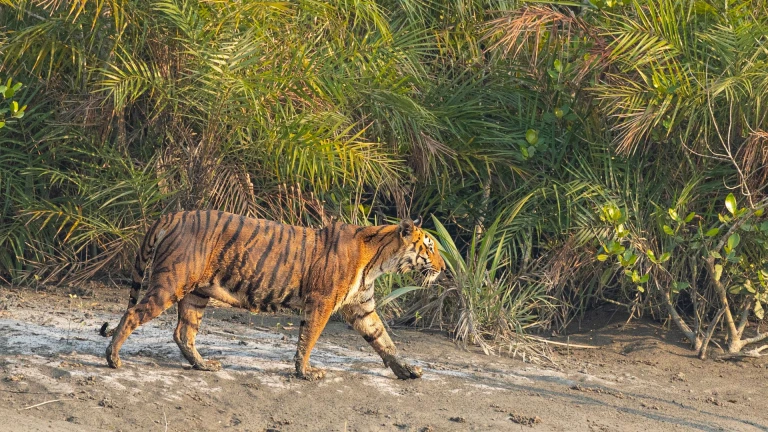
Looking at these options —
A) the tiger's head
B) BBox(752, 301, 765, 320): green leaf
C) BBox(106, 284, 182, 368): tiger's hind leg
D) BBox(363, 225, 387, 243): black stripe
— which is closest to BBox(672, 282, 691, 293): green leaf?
BBox(752, 301, 765, 320): green leaf

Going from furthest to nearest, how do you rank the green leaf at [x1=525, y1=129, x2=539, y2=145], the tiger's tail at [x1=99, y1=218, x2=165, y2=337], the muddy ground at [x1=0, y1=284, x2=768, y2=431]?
1. the green leaf at [x1=525, y1=129, x2=539, y2=145]
2. the tiger's tail at [x1=99, y1=218, x2=165, y2=337]
3. the muddy ground at [x1=0, y1=284, x2=768, y2=431]

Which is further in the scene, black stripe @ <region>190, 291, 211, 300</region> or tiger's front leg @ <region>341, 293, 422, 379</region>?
tiger's front leg @ <region>341, 293, 422, 379</region>

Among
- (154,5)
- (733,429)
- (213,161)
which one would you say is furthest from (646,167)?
(154,5)

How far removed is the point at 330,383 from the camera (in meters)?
6.80

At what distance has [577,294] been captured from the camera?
29.2ft

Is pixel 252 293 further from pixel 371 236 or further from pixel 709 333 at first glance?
pixel 709 333

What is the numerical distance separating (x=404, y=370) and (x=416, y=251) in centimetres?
74

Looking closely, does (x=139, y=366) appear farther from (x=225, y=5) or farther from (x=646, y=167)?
(x=646, y=167)

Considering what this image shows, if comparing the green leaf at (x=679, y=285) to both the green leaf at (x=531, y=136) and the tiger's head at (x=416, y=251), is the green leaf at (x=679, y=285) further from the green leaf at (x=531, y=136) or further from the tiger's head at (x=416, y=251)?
the tiger's head at (x=416, y=251)

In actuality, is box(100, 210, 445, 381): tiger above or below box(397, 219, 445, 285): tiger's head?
below

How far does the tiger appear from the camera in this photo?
6543 mm

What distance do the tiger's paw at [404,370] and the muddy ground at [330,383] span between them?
6cm

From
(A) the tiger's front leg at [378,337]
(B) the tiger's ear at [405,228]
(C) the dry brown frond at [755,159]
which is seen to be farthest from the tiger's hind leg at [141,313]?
(C) the dry brown frond at [755,159]

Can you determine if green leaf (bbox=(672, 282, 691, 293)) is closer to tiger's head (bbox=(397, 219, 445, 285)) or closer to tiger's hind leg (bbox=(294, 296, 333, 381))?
tiger's head (bbox=(397, 219, 445, 285))
